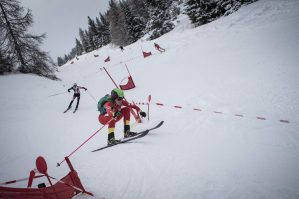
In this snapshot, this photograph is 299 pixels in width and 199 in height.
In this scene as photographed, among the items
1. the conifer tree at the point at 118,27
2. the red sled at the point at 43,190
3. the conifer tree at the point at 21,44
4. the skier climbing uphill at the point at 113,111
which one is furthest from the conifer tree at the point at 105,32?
the red sled at the point at 43,190

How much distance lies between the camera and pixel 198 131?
5828 mm

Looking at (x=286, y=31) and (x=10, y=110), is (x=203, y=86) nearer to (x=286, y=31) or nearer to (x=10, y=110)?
(x=286, y=31)

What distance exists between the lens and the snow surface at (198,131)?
3805 mm

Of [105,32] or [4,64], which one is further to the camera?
[105,32]

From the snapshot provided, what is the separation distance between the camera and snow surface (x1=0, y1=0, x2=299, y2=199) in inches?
150

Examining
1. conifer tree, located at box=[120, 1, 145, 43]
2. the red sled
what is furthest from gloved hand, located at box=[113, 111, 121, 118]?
conifer tree, located at box=[120, 1, 145, 43]

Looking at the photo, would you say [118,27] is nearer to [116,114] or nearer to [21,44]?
[21,44]

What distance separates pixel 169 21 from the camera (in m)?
37.7

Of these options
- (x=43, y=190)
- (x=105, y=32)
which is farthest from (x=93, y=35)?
(x=43, y=190)

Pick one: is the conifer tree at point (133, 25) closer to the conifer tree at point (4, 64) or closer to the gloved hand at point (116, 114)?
the conifer tree at point (4, 64)

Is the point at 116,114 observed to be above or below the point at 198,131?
above

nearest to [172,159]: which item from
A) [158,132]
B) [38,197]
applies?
[158,132]

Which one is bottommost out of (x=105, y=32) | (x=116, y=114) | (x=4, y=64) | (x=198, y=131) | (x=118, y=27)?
(x=198, y=131)

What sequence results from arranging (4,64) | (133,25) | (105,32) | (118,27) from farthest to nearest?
(105,32)
(118,27)
(133,25)
(4,64)
